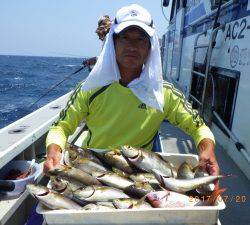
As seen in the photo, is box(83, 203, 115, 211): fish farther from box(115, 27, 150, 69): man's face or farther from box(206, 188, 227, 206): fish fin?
box(115, 27, 150, 69): man's face

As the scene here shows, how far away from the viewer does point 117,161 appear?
221 centimetres

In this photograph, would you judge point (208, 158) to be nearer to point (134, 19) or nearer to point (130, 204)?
point (130, 204)

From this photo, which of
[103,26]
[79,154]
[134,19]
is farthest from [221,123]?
[103,26]

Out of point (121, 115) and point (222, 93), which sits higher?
point (121, 115)

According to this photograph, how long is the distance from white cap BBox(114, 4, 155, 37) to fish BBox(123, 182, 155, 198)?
1.14 meters

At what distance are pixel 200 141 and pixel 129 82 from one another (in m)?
0.74

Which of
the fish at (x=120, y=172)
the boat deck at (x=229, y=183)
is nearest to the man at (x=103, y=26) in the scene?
the boat deck at (x=229, y=183)

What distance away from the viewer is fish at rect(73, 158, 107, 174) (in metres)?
2.16

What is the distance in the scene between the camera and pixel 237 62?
12.4ft

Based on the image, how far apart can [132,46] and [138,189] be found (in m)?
1.13

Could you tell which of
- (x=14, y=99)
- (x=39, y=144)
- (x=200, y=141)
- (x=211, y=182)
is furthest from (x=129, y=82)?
(x=14, y=99)

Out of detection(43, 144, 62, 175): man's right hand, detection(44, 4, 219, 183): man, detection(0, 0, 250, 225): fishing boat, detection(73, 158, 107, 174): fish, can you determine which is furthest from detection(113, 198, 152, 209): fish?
detection(0, 0, 250, 225): fishing boat

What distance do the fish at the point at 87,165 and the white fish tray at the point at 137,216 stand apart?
0.47m

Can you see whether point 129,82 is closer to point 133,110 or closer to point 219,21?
point 133,110
